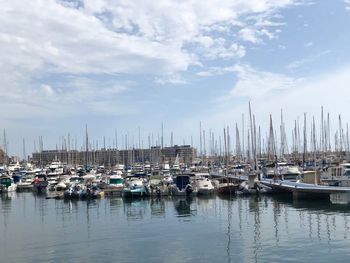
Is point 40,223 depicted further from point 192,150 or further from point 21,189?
point 192,150

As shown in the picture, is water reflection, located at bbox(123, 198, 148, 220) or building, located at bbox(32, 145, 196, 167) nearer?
water reflection, located at bbox(123, 198, 148, 220)

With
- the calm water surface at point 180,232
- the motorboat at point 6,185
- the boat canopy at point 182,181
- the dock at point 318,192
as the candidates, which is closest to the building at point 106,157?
the motorboat at point 6,185

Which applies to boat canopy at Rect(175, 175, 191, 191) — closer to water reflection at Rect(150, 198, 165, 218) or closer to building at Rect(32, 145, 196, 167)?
water reflection at Rect(150, 198, 165, 218)

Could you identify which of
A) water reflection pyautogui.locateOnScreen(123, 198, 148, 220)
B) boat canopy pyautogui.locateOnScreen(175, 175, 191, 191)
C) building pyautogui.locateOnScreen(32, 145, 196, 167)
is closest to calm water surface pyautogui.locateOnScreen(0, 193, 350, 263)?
water reflection pyautogui.locateOnScreen(123, 198, 148, 220)

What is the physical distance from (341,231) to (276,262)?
9846mm

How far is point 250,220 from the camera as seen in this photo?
124ft

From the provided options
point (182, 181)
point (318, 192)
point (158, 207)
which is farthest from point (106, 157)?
point (318, 192)

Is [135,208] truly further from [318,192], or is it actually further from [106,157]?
[106,157]

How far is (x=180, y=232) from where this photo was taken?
1312 inches

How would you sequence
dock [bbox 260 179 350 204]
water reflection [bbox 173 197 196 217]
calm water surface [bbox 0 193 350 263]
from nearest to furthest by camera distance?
1. calm water surface [bbox 0 193 350 263]
2. water reflection [bbox 173 197 196 217]
3. dock [bbox 260 179 350 204]

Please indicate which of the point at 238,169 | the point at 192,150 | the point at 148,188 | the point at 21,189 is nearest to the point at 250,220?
the point at 148,188

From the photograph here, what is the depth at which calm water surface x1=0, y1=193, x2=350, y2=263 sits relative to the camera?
84.9 ft

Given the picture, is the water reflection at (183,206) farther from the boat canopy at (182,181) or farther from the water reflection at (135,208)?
the water reflection at (135,208)

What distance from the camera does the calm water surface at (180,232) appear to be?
25.9m
